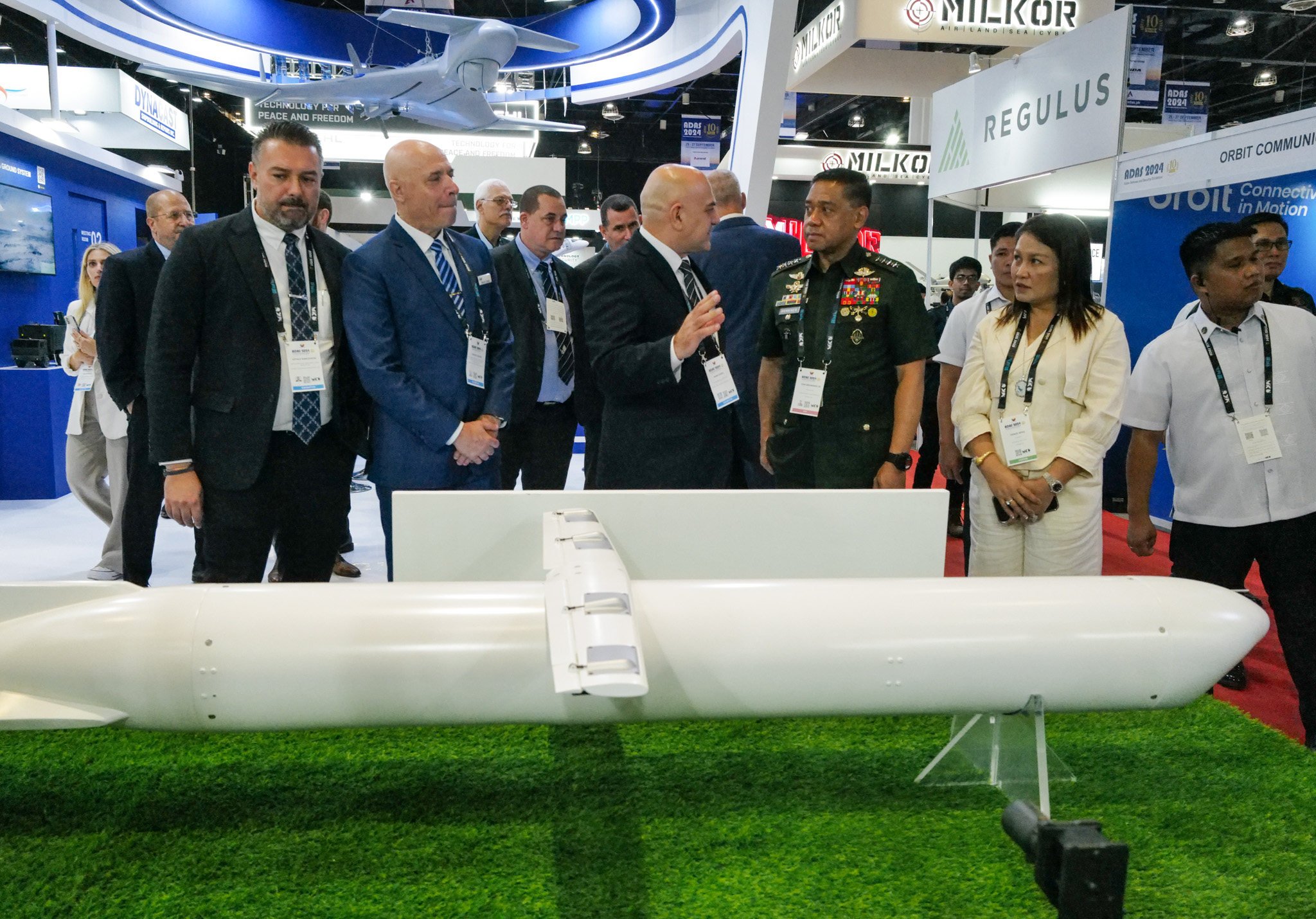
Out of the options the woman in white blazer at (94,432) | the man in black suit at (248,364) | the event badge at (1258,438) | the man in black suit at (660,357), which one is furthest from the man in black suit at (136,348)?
the event badge at (1258,438)

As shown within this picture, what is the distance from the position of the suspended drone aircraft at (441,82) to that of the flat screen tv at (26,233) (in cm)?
246

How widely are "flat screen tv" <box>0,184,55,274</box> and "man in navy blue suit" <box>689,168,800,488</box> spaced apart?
685 centimetres

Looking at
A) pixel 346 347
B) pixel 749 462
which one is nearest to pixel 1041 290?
pixel 749 462

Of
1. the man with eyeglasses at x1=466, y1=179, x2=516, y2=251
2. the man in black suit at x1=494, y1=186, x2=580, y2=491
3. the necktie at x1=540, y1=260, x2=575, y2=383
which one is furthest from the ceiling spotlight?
the necktie at x1=540, y1=260, x2=575, y2=383

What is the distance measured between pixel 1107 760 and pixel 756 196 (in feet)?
17.3

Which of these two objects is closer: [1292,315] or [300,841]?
[300,841]

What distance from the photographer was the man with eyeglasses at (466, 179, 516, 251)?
452 centimetres

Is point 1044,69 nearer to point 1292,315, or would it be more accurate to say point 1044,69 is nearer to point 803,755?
Result: point 1292,315

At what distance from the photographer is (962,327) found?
416cm

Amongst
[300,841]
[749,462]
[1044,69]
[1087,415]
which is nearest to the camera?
[300,841]

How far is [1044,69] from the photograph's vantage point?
18.2ft

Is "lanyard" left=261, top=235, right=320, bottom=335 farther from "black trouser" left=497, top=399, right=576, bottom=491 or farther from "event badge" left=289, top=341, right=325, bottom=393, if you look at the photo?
"black trouser" left=497, top=399, right=576, bottom=491

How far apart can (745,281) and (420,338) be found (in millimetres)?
1353

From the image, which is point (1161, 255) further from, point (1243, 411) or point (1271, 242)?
point (1243, 411)
